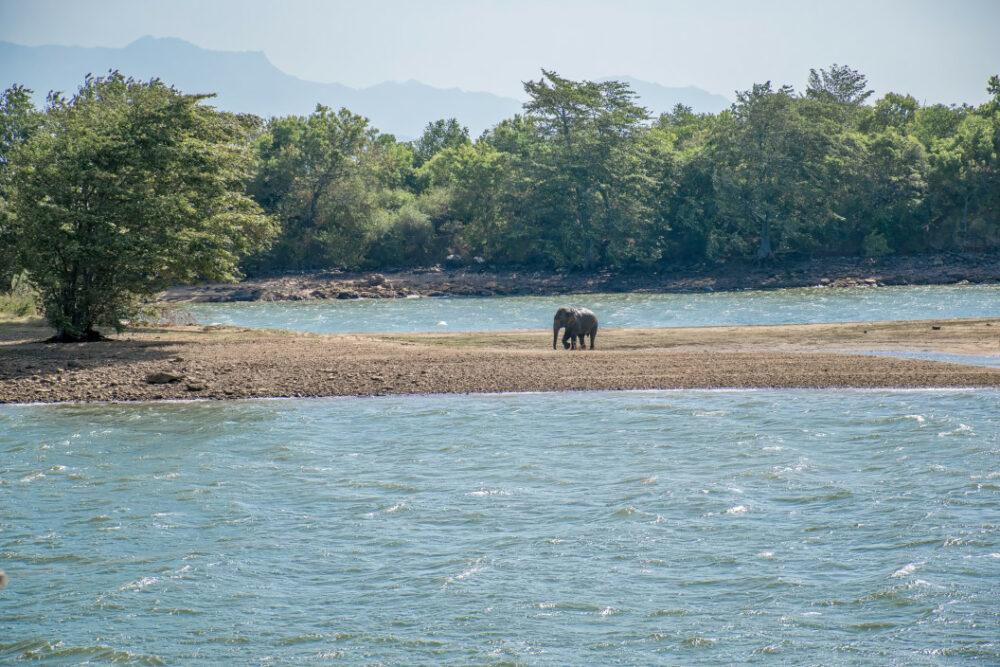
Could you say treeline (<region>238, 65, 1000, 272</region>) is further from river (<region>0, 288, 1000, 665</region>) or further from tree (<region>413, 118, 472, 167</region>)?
river (<region>0, 288, 1000, 665</region>)

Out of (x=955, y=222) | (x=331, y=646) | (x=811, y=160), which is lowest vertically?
(x=331, y=646)

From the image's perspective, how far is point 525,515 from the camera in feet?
44.6

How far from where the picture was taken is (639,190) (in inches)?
3017

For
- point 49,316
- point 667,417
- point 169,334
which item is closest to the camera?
point 667,417

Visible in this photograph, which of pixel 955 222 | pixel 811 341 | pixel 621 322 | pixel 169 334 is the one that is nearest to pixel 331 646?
pixel 169 334

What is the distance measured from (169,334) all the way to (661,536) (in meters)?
21.6

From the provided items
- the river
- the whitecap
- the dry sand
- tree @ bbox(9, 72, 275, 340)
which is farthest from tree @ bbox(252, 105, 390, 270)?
the whitecap

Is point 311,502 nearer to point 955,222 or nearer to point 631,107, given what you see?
point 631,107

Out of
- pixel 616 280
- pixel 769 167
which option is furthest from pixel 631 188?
pixel 769 167

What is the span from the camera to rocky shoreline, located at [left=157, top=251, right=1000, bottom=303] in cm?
6856

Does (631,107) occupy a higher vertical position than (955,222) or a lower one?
higher

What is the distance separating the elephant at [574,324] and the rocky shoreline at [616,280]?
40324mm

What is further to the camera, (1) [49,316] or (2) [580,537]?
(1) [49,316]

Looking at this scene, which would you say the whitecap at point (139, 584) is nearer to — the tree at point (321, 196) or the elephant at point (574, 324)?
the elephant at point (574, 324)
